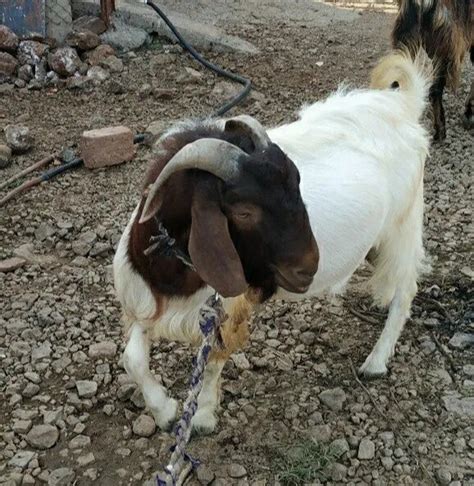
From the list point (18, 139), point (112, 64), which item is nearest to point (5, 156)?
point (18, 139)

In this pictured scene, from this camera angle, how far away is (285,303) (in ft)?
14.3

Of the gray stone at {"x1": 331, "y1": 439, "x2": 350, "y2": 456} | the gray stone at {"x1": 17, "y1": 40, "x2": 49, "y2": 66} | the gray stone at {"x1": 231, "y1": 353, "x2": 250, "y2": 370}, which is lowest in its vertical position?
the gray stone at {"x1": 17, "y1": 40, "x2": 49, "y2": 66}

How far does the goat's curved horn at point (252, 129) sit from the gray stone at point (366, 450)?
1.43 metres

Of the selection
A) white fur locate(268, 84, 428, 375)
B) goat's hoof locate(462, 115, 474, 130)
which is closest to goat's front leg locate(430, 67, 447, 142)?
goat's hoof locate(462, 115, 474, 130)

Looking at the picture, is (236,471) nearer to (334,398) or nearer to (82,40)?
(334,398)

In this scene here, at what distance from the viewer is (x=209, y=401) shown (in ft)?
11.5

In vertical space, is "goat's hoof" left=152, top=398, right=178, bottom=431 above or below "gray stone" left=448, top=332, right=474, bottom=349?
above

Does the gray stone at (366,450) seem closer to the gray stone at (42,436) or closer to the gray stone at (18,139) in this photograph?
the gray stone at (42,436)

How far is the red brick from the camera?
5.82 metres

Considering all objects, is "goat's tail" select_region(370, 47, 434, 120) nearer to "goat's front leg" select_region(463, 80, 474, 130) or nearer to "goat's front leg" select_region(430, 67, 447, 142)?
"goat's front leg" select_region(430, 67, 447, 142)

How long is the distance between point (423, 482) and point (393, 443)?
0.23 meters

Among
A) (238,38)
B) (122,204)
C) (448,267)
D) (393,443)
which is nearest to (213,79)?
(238,38)

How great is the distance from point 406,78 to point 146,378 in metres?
2.02

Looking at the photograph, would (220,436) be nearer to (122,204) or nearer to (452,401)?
(452,401)
